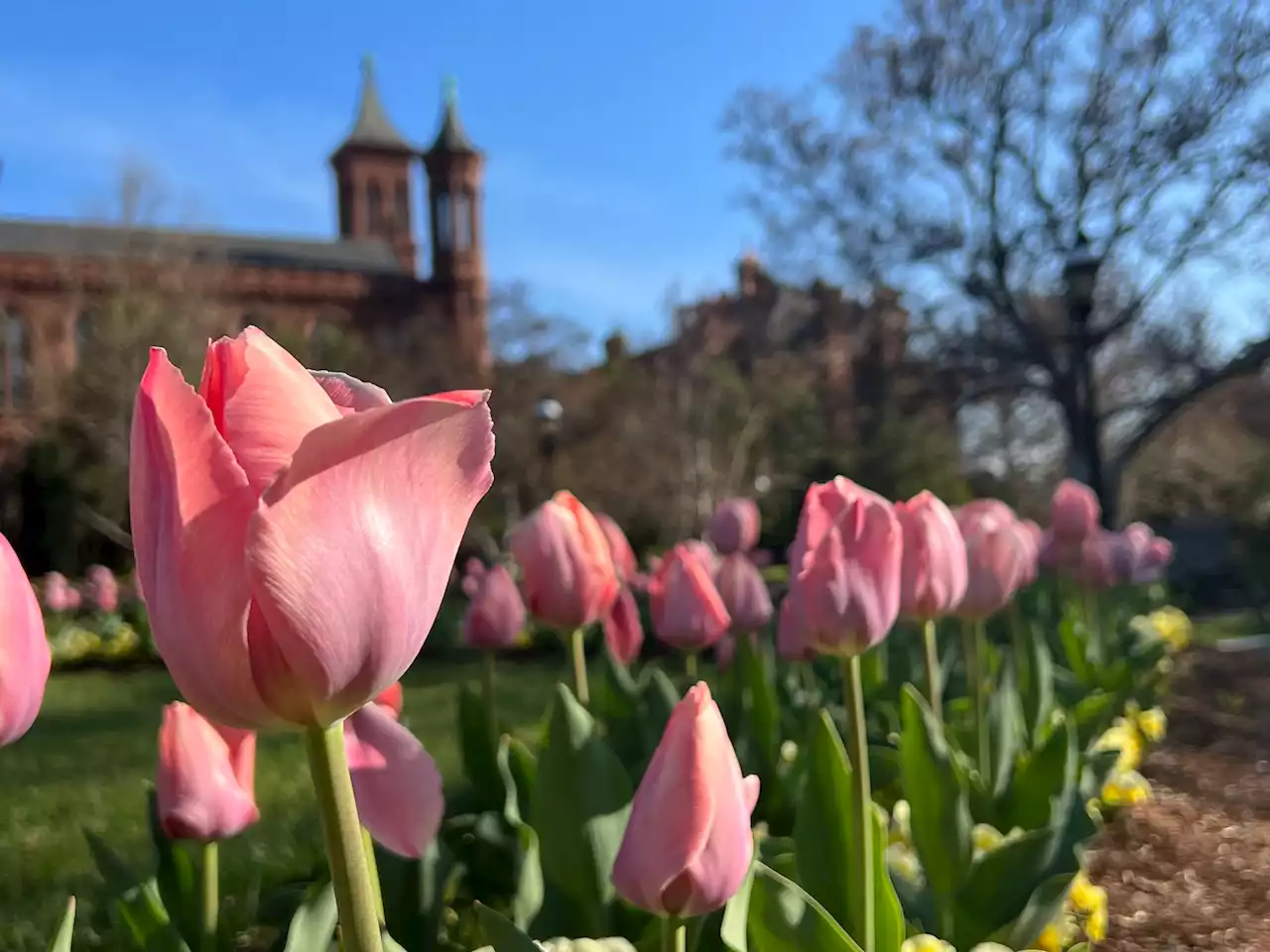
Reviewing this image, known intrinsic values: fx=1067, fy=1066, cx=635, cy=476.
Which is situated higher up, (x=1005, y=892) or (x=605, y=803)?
(x=605, y=803)

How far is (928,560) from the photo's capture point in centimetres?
161

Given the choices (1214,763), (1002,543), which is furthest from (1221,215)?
(1002,543)

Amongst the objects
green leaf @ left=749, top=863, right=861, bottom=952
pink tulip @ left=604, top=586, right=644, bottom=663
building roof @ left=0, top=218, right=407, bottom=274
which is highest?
building roof @ left=0, top=218, right=407, bottom=274

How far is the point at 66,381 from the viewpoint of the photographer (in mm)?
19125

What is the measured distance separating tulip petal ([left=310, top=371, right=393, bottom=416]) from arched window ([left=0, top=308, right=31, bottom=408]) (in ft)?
98.0

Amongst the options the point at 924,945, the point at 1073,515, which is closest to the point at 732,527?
the point at 1073,515

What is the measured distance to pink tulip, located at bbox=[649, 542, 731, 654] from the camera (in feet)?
6.47

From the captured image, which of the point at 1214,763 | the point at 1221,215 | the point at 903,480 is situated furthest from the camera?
the point at 903,480

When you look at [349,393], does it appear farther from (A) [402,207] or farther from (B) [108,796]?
(A) [402,207]

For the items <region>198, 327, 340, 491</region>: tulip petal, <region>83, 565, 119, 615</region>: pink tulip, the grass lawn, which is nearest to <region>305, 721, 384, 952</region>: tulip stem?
→ <region>198, 327, 340, 491</region>: tulip petal

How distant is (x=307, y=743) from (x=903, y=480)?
2069 centimetres

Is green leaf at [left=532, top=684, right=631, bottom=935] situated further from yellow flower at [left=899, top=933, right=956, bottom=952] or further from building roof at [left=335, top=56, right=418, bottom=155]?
building roof at [left=335, top=56, right=418, bottom=155]

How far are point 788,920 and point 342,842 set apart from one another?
54 centimetres

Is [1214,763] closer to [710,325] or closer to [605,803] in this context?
[605,803]
